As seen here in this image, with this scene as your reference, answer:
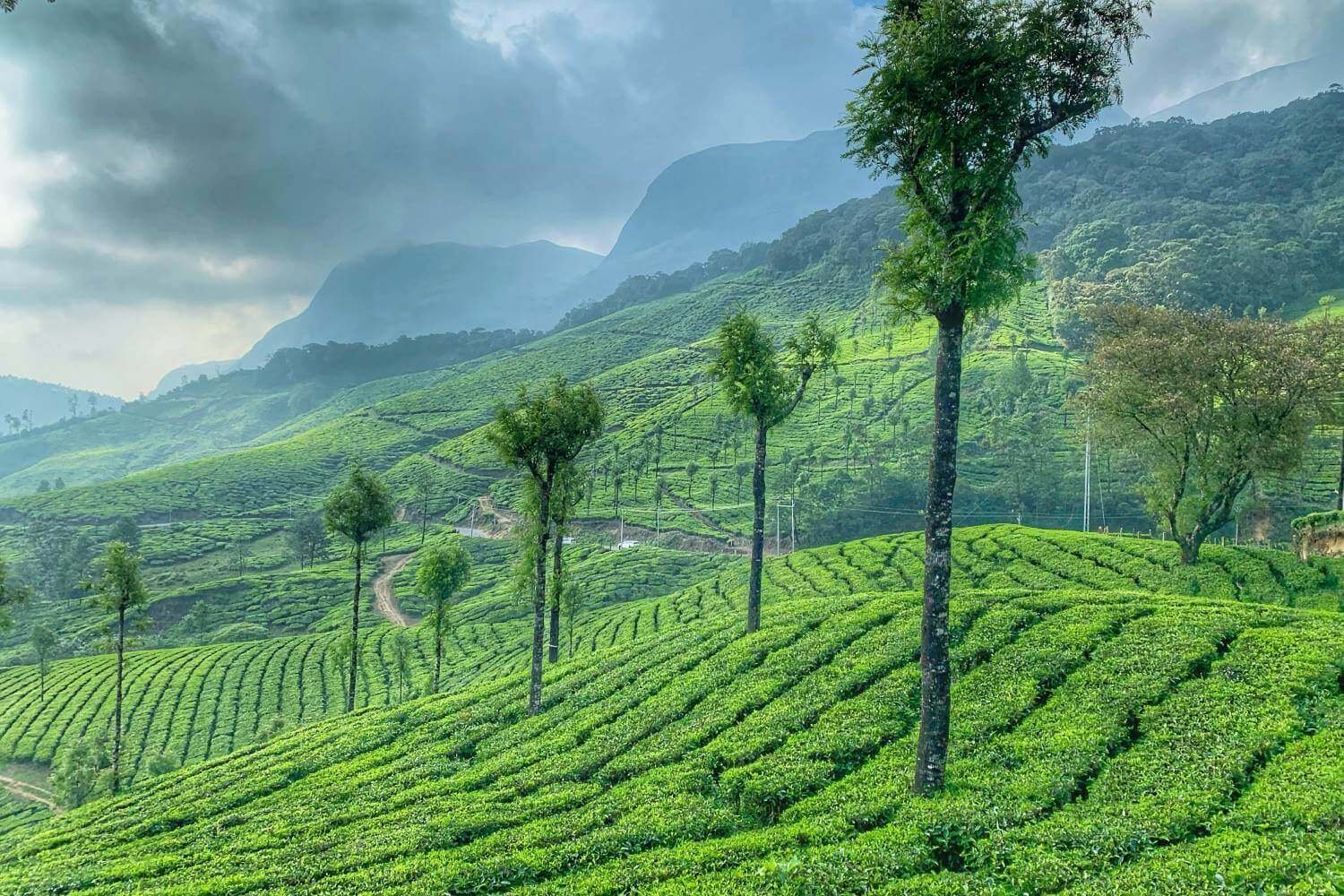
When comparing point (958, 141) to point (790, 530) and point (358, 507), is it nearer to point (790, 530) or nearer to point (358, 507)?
point (358, 507)

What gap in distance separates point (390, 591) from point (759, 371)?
307 ft

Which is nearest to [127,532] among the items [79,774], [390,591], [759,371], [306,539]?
[306,539]

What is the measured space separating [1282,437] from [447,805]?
137 ft

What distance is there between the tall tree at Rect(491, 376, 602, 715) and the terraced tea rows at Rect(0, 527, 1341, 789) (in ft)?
30.5

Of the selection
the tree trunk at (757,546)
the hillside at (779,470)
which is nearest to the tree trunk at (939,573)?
the tree trunk at (757,546)

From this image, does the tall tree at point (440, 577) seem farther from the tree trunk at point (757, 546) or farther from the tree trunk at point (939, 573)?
the tree trunk at point (939, 573)

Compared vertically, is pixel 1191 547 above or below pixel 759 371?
below

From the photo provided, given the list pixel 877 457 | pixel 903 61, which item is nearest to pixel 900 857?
pixel 903 61

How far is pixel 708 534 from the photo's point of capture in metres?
112

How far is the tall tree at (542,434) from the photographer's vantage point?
26953mm

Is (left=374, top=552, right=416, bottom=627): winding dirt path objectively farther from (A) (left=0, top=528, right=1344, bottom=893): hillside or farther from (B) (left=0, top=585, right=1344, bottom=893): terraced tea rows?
(B) (left=0, top=585, right=1344, bottom=893): terraced tea rows

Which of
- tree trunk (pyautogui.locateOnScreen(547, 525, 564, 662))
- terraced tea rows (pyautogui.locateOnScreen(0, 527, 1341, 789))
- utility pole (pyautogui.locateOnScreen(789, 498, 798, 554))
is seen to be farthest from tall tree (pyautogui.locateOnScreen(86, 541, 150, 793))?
utility pole (pyautogui.locateOnScreen(789, 498, 798, 554))

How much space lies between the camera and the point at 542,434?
2706 centimetres

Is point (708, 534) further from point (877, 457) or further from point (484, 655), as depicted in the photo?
point (484, 655)
